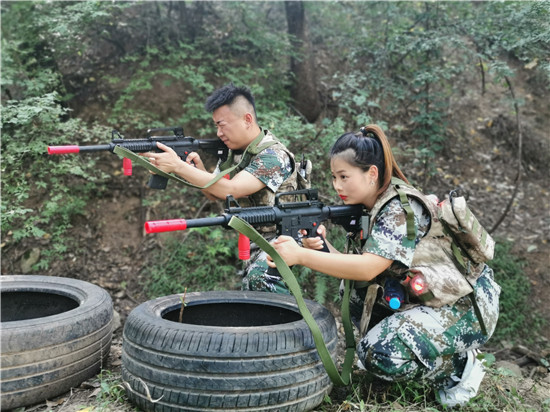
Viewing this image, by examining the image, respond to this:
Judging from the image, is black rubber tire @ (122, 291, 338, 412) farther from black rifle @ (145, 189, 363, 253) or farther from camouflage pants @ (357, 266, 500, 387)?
black rifle @ (145, 189, 363, 253)

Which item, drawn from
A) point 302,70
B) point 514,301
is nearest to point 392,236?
point 514,301

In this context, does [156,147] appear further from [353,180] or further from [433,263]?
[433,263]

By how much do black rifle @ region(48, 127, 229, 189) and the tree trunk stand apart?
369cm

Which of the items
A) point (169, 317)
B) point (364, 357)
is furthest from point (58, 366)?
point (364, 357)

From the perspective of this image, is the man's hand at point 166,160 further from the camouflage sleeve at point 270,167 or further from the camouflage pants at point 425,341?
the camouflage pants at point 425,341

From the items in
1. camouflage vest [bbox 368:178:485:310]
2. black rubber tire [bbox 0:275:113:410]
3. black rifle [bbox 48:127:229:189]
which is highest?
black rifle [bbox 48:127:229:189]

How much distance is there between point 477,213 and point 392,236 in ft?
15.8

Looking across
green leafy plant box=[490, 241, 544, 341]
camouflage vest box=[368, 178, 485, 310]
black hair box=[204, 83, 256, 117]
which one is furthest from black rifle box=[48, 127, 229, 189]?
green leafy plant box=[490, 241, 544, 341]

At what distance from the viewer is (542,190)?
299 inches

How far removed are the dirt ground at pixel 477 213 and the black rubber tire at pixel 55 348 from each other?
472 mm

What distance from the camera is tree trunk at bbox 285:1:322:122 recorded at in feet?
25.1

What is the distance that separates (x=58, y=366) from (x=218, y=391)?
1.19m

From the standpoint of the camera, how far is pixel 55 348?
298 centimetres

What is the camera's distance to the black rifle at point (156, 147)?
385 centimetres
